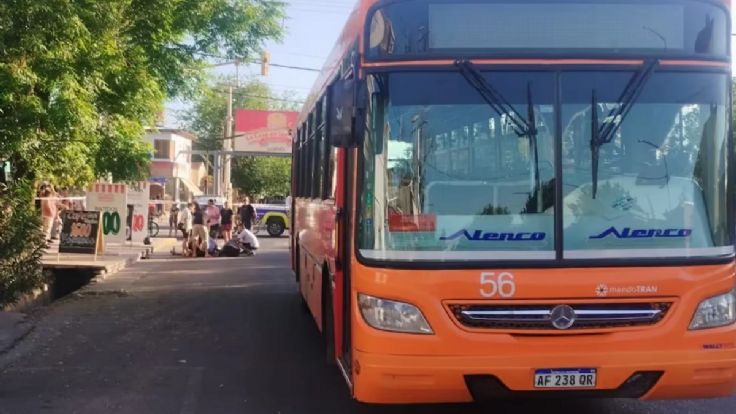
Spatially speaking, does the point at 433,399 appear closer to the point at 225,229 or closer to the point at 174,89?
the point at 174,89

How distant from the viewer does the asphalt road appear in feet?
20.6

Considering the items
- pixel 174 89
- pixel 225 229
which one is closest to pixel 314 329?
pixel 174 89

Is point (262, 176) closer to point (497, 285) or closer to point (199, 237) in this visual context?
point (199, 237)

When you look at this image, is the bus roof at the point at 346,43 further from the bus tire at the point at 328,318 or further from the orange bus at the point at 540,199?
the bus tire at the point at 328,318

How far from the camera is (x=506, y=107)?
16.0 feet

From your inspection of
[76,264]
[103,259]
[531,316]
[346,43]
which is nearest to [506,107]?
[531,316]

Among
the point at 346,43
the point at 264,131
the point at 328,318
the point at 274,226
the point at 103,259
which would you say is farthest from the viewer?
the point at 264,131

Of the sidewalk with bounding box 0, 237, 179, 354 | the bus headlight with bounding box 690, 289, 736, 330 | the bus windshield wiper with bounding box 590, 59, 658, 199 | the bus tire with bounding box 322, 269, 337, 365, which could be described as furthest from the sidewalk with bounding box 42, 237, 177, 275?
the bus headlight with bounding box 690, 289, 736, 330

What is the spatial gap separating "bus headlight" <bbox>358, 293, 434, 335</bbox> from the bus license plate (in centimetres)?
74

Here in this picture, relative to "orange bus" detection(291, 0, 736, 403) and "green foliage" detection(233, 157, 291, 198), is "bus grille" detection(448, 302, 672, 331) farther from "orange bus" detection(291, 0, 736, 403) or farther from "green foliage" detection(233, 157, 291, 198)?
"green foliage" detection(233, 157, 291, 198)

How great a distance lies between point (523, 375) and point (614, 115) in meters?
1.73

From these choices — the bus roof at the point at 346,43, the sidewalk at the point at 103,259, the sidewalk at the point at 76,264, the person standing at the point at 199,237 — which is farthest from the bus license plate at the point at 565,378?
the person standing at the point at 199,237

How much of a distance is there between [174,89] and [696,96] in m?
13.0

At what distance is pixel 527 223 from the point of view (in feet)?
15.9
